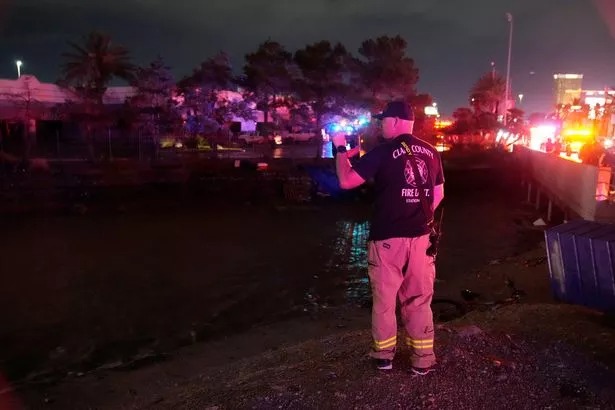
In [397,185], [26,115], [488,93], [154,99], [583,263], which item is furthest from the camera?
[488,93]

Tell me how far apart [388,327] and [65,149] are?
3310cm

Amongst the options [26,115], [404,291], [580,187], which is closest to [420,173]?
[404,291]

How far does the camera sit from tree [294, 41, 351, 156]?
124 feet

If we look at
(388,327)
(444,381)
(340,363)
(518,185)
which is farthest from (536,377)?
(518,185)

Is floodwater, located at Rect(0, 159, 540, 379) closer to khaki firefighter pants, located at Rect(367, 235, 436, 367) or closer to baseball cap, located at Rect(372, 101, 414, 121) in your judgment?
khaki firefighter pants, located at Rect(367, 235, 436, 367)

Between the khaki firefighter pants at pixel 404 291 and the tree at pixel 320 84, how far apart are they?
33466 millimetres

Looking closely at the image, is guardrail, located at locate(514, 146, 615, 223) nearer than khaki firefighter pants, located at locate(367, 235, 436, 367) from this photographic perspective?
No

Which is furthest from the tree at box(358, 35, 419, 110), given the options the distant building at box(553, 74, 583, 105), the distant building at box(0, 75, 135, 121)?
the distant building at box(553, 74, 583, 105)

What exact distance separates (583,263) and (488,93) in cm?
5767

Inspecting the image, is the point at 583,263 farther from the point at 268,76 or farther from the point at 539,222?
the point at 268,76

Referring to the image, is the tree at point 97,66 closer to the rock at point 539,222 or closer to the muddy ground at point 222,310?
the muddy ground at point 222,310

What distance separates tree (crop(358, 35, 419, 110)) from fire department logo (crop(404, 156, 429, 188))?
119 ft

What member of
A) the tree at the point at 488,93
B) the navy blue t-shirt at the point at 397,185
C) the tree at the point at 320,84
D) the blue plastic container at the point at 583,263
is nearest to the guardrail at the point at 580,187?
the blue plastic container at the point at 583,263

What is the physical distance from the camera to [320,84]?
3797 centimetres
